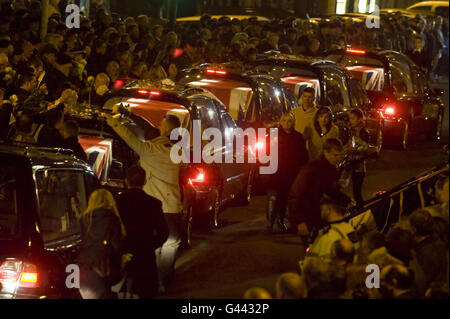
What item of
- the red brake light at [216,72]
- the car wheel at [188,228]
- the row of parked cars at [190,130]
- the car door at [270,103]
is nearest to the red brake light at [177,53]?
the row of parked cars at [190,130]

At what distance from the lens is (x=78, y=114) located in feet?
34.9

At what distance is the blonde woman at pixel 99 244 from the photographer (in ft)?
23.7

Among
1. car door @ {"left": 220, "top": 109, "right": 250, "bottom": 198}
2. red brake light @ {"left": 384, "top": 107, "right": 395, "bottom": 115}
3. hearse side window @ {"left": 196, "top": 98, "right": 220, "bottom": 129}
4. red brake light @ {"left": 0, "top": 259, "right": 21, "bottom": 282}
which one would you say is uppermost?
hearse side window @ {"left": 196, "top": 98, "right": 220, "bottom": 129}

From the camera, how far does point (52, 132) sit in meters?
9.95

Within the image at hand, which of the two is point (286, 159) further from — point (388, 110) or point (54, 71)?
point (388, 110)

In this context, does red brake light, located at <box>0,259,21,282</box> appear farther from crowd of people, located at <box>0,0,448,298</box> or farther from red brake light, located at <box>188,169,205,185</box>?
red brake light, located at <box>188,169,205,185</box>

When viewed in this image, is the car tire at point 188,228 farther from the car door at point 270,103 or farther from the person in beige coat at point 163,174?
the car door at point 270,103

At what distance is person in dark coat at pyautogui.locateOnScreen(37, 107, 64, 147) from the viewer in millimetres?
9820

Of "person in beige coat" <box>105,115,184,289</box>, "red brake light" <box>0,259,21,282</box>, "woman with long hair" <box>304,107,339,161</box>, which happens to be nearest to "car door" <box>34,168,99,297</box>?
"red brake light" <box>0,259,21,282</box>

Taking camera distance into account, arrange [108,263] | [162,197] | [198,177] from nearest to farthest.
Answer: [108,263] < [162,197] < [198,177]

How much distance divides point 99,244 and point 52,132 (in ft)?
9.82

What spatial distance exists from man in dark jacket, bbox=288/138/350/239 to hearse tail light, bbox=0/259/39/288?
3.15m

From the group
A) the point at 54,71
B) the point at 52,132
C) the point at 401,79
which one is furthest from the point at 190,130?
the point at 401,79

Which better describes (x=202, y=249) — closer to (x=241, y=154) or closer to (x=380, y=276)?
(x=241, y=154)
